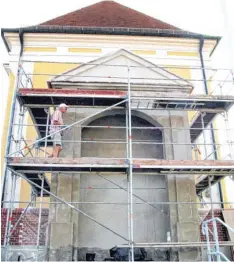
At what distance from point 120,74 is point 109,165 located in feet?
9.97

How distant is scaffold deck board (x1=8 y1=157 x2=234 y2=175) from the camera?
818cm

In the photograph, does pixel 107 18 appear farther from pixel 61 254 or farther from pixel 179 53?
pixel 61 254

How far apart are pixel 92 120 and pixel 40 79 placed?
8293 millimetres

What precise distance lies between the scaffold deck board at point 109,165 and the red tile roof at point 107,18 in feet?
40.0

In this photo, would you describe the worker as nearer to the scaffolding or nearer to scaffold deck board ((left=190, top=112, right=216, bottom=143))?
the scaffolding

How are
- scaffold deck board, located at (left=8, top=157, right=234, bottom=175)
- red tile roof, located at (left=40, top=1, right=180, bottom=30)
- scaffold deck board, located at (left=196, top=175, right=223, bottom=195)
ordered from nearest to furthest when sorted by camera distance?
1. scaffold deck board, located at (left=8, top=157, right=234, bottom=175)
2. scaffold deck board, located at (left=196, top=175, right=223, bottom=195)
3. red tile roof, located at (left=40, top=1, right=180, bottom=30)

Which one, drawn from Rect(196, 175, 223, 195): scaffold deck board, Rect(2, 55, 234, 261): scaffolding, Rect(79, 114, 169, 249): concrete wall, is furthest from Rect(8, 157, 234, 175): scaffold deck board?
Rect(196, 175, 223, 195): scaffold deck board

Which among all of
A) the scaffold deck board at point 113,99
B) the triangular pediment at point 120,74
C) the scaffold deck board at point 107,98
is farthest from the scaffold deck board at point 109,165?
the triangular pediment at point 120,74

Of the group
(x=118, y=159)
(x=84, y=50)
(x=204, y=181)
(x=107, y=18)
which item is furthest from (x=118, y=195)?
(x=107, y=18)

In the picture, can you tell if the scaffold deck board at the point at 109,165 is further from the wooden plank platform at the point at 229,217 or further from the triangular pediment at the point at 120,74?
the triangular pediment at the point at 120,74

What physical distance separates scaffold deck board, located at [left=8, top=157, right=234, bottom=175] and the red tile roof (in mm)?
12192

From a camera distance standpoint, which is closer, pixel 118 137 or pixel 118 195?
pixel 118 195

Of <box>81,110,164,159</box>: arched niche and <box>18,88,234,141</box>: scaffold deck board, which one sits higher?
<box>18,88,234,141</box>: scaffold deck board

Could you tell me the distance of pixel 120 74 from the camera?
10070 millimetres
